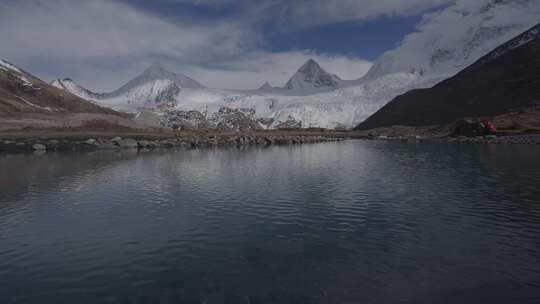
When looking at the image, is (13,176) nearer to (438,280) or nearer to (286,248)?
(286,248)

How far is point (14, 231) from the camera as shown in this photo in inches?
734

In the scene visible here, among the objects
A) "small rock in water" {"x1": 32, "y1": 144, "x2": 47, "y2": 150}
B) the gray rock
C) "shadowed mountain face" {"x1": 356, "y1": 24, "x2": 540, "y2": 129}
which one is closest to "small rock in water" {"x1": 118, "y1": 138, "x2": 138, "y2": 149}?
the gray rock

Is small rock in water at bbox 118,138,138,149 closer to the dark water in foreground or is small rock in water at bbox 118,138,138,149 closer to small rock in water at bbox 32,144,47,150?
small rock in water at bbox 32,144,47,150

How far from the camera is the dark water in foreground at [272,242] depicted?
40.4ft

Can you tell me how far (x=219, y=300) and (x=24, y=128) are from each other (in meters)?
126

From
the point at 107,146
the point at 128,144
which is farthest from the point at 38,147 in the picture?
the point at 128,144

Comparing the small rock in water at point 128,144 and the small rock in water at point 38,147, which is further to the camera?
the small rock in water at point 128,144

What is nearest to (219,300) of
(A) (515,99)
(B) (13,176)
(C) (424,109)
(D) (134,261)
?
(D) (134,261)

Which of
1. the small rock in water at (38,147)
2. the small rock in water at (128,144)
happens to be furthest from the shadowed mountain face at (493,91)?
the small rock in water at (38,147)

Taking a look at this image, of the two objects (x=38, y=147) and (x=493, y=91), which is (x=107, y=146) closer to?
(x=38, y=147)

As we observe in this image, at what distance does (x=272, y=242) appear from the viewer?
17.1m

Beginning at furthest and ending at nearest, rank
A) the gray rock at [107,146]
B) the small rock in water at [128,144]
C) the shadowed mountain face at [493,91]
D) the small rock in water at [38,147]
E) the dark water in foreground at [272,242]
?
the shadowed mountain face at [493,91] → the small rock in water at [128,144] → the gray rock at [107,146] → the small rock in water at [38,147] → the dark water in foreground at [272,242]

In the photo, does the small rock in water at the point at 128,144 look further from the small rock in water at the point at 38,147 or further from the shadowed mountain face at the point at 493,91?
the shadowed mountain face at the point at 493,91

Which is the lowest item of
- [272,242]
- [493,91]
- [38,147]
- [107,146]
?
[272,242]
